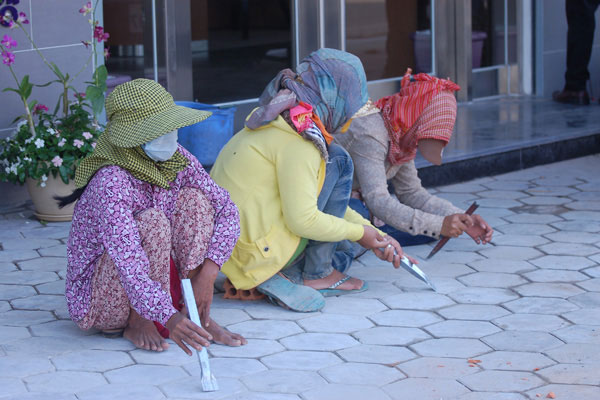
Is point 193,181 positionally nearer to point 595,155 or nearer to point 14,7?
point 14,7

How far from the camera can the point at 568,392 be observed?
9.71 ft

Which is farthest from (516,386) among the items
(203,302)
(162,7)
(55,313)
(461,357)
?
(162,7)

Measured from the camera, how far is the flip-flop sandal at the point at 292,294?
3689mm

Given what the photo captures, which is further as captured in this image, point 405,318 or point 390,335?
point 405,318

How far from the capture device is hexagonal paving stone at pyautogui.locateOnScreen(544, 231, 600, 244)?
4.66 meters

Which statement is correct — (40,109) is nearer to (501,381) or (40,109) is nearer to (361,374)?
(361,374)

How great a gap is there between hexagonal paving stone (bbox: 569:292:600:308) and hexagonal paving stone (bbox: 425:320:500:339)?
0.45m

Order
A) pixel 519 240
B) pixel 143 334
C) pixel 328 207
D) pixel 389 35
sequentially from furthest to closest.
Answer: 1. pixel 389 35
2. pixel 519 240
3. pixel 328 207
4. pixel 143 334

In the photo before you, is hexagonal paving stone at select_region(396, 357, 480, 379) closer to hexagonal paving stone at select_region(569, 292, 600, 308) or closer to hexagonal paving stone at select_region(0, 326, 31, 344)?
hexagonal paving stone at select_region(569, 292, 600, 308)

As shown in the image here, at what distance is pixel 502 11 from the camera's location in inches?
333

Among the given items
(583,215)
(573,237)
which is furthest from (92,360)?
(583,215)

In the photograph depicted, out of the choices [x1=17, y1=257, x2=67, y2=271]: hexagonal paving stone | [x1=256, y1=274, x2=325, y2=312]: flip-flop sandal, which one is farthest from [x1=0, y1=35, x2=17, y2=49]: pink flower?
[x1=256, y1=274, x2=325, y2=312]: flip-flop sandal

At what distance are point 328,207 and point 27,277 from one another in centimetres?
132

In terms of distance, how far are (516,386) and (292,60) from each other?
4.59 metres
